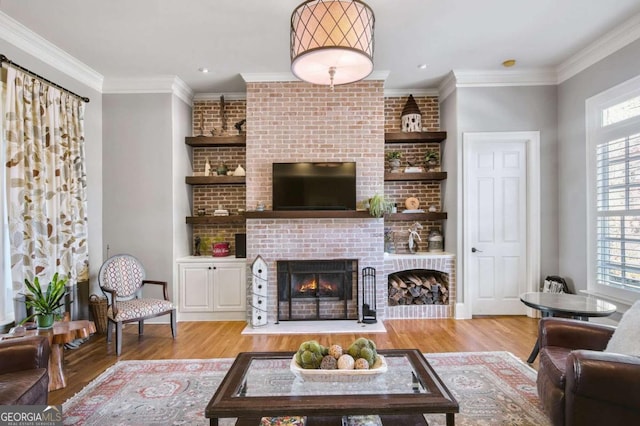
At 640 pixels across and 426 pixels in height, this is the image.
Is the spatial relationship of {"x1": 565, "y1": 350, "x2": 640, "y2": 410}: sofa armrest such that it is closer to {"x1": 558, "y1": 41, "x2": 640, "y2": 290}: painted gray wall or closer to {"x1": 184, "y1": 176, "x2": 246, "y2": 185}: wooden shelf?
{"x1": 558, "y1": 41, "x2": 640, "y2": 290}: painted gray wall

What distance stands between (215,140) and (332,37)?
3.20 m

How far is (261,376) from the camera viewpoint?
1920mm

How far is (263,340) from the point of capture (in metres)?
3.73

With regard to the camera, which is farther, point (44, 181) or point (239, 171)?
point (239, 171)

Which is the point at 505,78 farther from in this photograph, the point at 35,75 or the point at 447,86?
the point at 35,75

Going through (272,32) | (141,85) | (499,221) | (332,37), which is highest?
(272,32)

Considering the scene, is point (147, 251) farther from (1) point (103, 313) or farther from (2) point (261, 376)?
(2) point (261, 376)

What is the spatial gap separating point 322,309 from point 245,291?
102 centimetres

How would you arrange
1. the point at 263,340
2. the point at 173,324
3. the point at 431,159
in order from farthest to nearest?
the point at 431,159, the point at 173,324, the point at 263,340

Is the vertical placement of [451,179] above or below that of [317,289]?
above

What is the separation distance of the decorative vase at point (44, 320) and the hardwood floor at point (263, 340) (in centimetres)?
50

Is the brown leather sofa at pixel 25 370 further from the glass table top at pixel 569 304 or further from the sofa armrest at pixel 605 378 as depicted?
the glass table top at pixel 569 304

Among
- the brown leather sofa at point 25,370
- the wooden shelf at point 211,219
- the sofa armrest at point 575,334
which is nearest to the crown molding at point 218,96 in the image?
the wooden shelf at point 211,219

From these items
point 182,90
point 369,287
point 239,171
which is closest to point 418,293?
point 369,287
